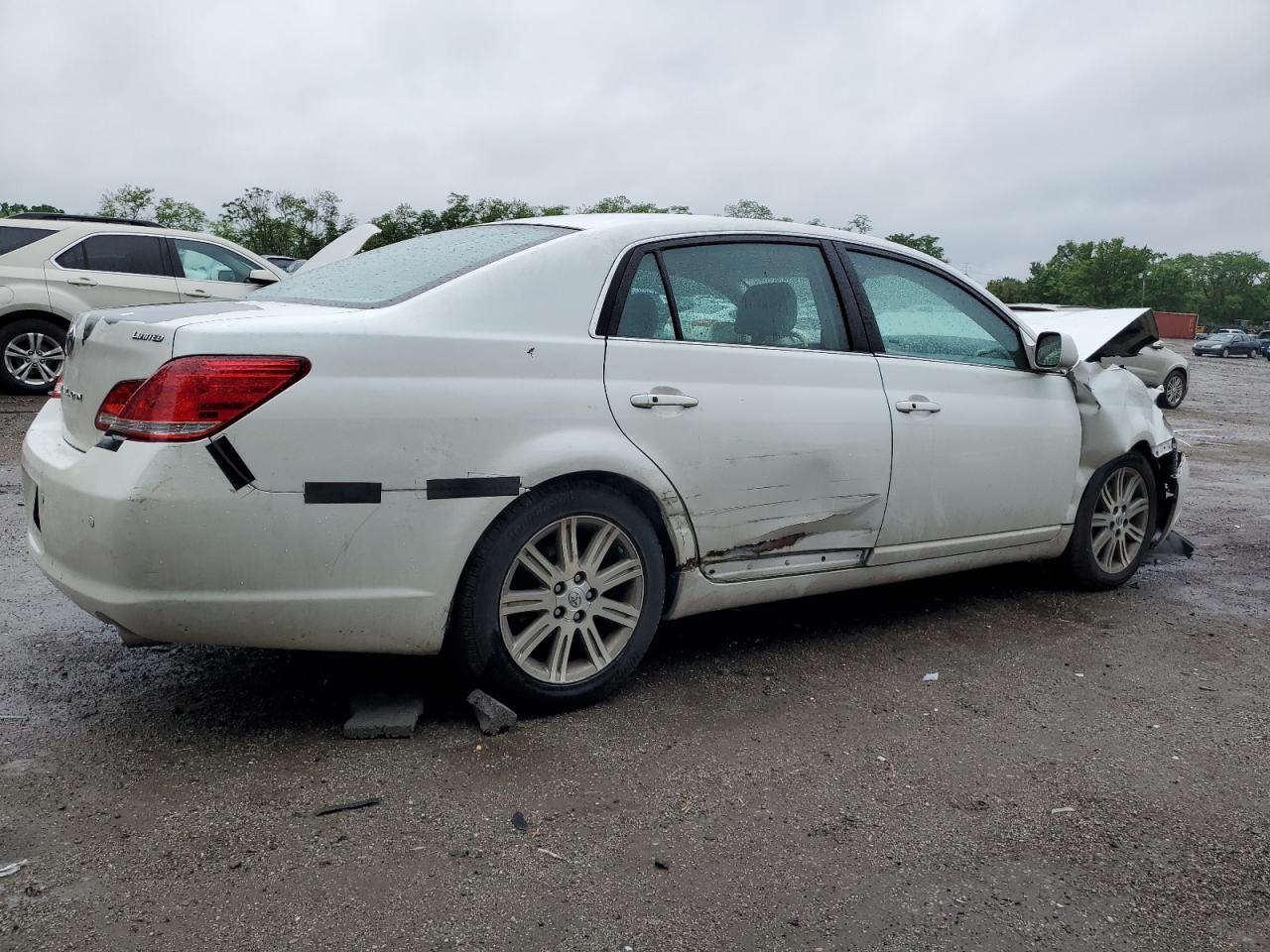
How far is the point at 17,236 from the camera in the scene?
11055mm

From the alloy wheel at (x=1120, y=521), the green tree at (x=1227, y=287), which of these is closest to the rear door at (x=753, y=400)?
the alloy wheel at (x=1120, y=521)

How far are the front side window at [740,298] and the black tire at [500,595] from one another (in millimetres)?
599

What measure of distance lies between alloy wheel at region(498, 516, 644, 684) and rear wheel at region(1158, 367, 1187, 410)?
59.3 ft

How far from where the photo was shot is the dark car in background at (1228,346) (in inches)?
2233

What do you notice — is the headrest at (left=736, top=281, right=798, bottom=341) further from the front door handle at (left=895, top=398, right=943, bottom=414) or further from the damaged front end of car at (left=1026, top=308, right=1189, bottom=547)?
the damaged front end of car at (left=1026, top=308, right=1189, bottom=547)

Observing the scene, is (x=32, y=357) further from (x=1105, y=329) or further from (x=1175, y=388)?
(x=1175, y=388)

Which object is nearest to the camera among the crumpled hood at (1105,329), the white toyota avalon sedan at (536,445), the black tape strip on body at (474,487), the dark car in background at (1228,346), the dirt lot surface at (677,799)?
the dirt lot surface at (677,799)

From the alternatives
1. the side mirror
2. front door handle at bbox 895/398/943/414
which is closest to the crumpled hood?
the side mirror

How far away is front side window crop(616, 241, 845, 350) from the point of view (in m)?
3.76

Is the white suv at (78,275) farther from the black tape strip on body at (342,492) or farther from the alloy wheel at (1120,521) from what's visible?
the alloy wheel at (1120,521)

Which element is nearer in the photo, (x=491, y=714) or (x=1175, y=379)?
(x=491, y=714)

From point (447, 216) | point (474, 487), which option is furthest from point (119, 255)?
point (447, 216)

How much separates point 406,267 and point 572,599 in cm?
125

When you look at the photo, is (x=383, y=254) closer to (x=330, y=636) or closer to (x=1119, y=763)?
(x=330, y=636)
